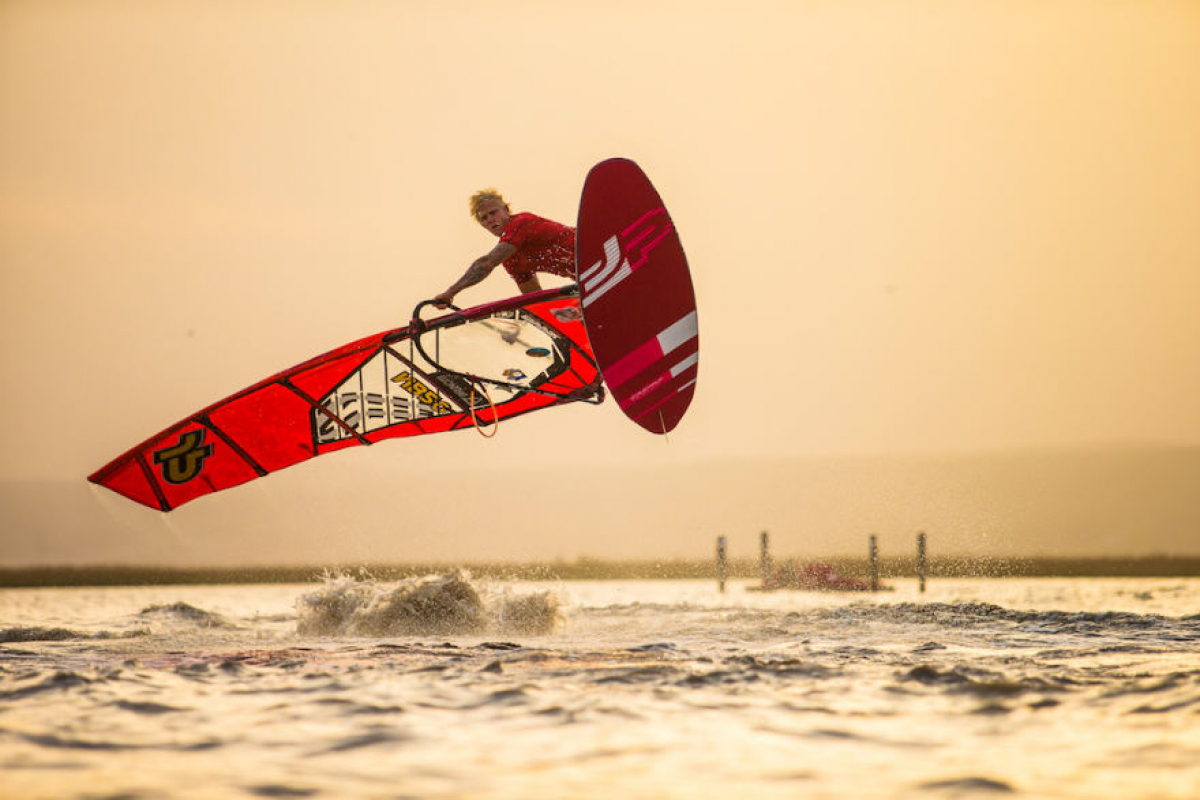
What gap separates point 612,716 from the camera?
18.3 ft

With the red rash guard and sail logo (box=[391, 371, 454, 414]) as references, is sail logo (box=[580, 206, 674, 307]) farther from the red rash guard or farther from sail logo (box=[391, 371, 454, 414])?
sail logo (box=[391, 371, 454, 414])

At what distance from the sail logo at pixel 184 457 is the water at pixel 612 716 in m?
1.81

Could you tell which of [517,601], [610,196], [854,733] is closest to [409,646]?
[517,601]

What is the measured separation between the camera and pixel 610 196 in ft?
28.8

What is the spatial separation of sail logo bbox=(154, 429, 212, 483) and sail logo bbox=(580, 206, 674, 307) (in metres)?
4.97

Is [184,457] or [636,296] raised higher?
[636,296]

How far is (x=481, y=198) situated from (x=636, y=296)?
6.09ft

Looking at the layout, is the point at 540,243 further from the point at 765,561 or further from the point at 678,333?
the point at 765,561

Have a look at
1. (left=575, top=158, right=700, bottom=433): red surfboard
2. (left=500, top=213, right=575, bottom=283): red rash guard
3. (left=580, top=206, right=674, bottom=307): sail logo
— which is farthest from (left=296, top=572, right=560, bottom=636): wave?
(left=580, top=206, right=674, bottom=307): sail logo

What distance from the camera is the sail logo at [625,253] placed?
27.9ft

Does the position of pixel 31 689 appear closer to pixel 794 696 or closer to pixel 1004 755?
pixel 794 696

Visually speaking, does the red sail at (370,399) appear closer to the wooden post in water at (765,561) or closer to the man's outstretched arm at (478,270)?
the man's outstretched arm at (478,270)

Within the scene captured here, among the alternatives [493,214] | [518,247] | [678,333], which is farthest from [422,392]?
[678,333]

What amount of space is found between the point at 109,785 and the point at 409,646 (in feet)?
19.0
